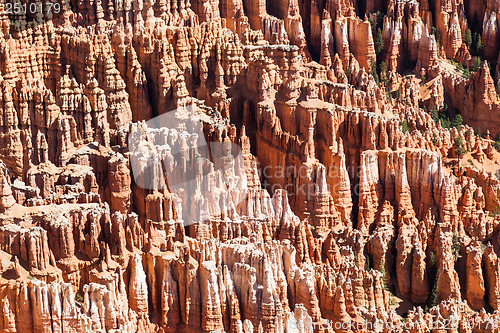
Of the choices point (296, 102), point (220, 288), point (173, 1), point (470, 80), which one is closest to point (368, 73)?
point (470, 80)

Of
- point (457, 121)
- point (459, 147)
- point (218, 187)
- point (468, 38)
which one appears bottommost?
point (218, 187)

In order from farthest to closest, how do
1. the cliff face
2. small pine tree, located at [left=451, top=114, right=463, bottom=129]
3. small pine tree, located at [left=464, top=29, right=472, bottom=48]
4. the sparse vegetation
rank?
small pine tree, located at [left=464, top=29, right=472, bottom=48]
small pine tree, located at [left=451, top=114, right=463, bottom=129]
the sparse vegetation
the cliff face

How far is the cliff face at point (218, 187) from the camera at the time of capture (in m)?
53.1

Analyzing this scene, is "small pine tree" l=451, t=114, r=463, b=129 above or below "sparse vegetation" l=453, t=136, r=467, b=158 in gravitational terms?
above

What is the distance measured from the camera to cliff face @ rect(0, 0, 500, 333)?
5312 centimetres

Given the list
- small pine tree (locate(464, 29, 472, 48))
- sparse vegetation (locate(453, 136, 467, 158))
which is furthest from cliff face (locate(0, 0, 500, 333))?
small pine tree (locate(464, 29, 472, 48))

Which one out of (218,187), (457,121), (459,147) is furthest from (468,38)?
(218,187)

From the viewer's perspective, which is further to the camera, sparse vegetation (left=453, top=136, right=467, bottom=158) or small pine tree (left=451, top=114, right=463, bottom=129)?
small pine tree (left=451, top=114, right=463, bottom=129)

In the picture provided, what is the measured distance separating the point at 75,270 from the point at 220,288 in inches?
205

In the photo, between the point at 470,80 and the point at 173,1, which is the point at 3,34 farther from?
the point at 470,80

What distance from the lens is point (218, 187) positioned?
62375 millimetres

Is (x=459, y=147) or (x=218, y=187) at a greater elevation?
(x=459, y=147)

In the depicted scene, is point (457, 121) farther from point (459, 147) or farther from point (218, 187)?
point (218, 187)

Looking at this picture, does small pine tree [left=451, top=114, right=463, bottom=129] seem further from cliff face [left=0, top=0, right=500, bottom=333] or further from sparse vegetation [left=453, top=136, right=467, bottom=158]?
sparse vegetation [left=453, top=136, right=467, bottom=158]
